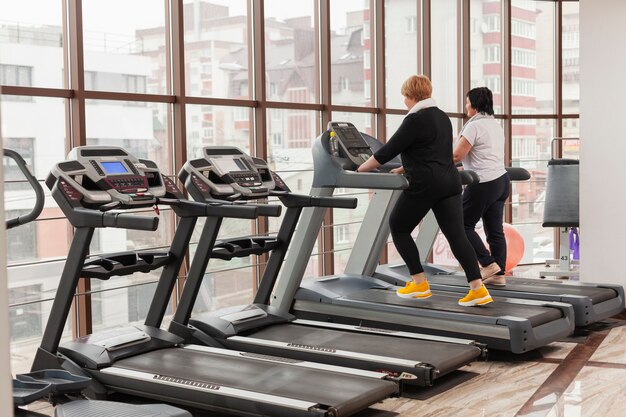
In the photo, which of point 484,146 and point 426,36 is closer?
point 484,146


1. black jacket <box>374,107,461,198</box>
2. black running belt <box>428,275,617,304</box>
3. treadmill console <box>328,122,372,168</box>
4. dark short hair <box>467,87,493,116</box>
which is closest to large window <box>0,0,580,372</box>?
treadmill console <box>328,122,372,168</box>

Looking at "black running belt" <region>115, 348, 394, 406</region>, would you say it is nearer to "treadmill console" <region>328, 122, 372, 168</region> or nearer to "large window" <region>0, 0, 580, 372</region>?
"large window" <region>0, 0, 580, 372</region>

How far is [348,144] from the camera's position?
205 inches

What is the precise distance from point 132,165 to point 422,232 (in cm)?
284

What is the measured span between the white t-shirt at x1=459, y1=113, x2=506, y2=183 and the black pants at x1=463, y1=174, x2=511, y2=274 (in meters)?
0.07

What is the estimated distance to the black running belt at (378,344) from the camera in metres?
3.94

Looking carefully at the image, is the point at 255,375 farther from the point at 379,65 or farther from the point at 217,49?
the point at 379,65

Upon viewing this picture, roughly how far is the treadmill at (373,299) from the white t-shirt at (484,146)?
605 mm

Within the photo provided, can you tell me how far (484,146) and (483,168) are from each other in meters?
0.14

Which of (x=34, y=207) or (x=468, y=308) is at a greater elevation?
(x=34, y=207)

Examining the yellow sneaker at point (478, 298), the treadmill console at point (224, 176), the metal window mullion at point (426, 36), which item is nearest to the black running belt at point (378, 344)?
the yellow sneaker at point (478, 298)

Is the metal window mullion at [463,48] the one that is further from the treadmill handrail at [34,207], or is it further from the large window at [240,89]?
the treadmill handrail at [34,207]

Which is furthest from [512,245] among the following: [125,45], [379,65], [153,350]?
[153,350]

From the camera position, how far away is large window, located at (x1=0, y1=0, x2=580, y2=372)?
196 inches
